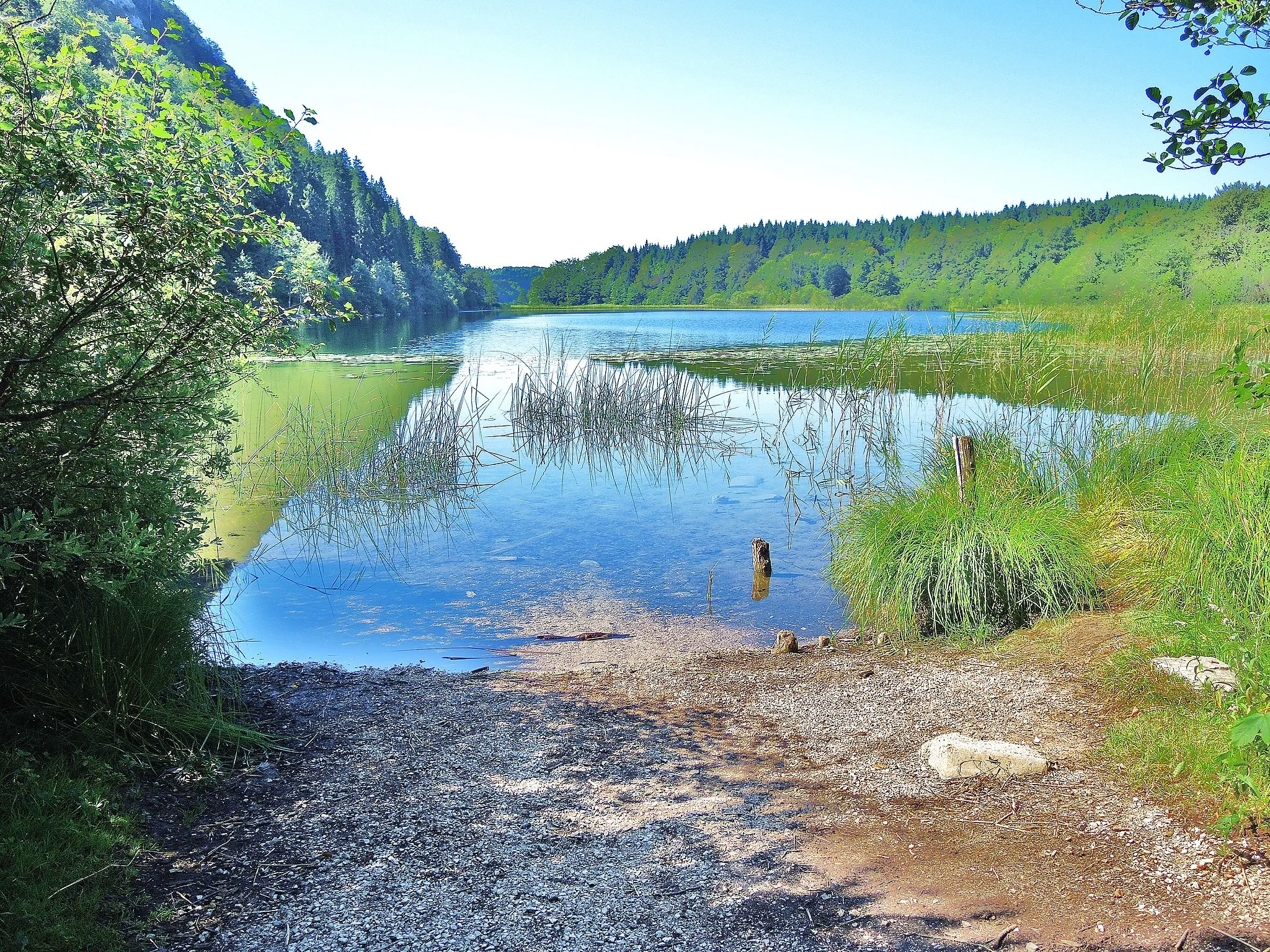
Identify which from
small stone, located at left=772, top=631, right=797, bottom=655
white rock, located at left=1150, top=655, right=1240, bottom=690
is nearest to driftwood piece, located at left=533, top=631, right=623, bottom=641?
small stone, located at left=772, top=631, right=797, bottom=655

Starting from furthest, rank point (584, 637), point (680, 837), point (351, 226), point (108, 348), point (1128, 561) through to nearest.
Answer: point (351, 226), point (584, 637), point (1128, 561), point (108, 348), point (680, 837)

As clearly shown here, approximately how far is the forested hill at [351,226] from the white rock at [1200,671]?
46.7m

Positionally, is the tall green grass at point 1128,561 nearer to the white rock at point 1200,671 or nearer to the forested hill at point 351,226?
the white rock at point 1200,671

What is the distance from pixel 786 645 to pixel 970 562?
168cm

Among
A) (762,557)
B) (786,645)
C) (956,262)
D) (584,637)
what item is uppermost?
(956,262)

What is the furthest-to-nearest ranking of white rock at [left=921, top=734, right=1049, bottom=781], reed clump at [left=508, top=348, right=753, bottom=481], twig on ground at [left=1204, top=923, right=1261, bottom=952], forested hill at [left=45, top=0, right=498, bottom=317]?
forested hill at [left=45, top=0, right=498, bottom=317] < reed clump at [left=508, top=348, right=753, bottom=481] < white rock at [left=921, top=734, right=1049, bottom=781] < twig on ground at [left=1204, top=923, right=1261, bottom=952]

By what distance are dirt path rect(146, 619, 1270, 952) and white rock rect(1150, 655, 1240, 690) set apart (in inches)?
20.6

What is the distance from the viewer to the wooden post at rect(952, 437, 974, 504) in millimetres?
7215

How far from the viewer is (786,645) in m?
6.55

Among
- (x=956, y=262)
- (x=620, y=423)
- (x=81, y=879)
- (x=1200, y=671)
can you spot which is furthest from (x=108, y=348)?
(x=956, y=262)

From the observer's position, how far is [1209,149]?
323cm

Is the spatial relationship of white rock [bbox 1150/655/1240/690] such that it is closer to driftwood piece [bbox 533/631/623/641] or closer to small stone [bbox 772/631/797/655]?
small stone [bbox 772/631/797/655]

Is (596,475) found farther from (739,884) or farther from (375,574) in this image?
(739,884)

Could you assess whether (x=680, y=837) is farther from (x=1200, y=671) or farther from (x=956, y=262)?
(x=956, y=262)
